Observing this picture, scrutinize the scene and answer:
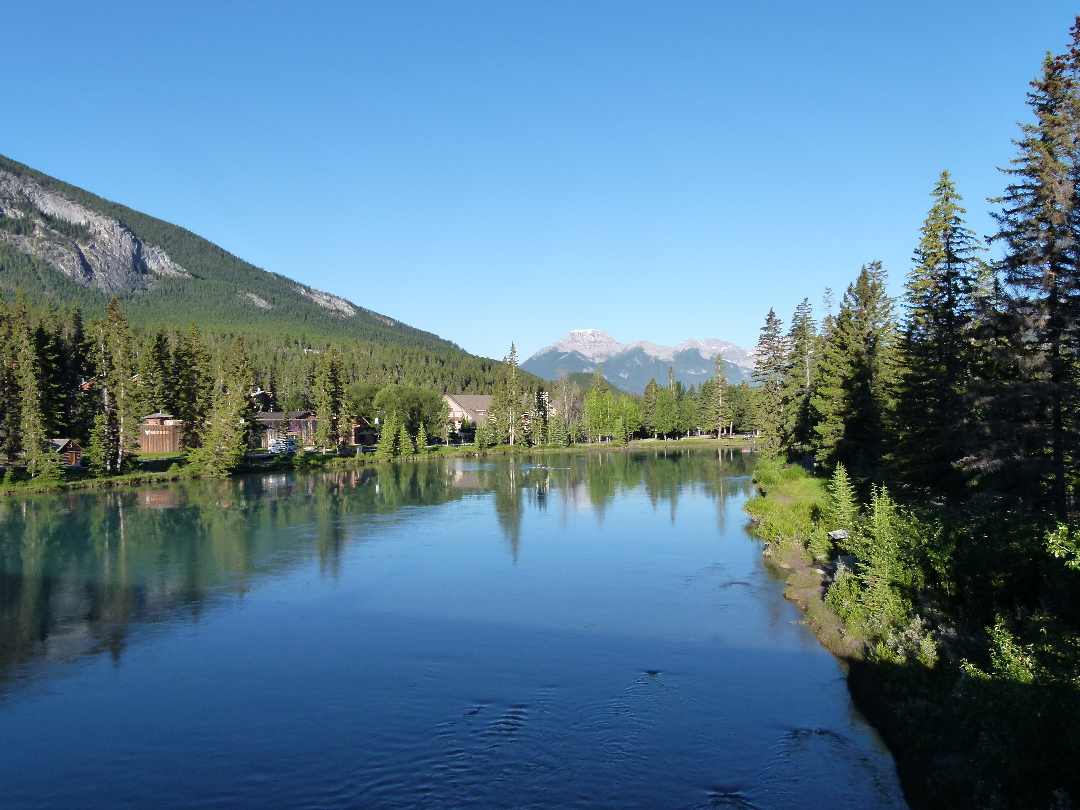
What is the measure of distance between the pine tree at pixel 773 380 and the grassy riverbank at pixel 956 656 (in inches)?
1858

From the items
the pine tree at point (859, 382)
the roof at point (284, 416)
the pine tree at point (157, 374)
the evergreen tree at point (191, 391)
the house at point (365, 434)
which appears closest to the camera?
the pine tree at point (859, 382)

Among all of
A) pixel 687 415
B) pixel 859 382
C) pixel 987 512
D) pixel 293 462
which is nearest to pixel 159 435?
Answer: pixel 293 462

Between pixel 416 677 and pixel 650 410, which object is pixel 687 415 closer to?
pixel 650 410

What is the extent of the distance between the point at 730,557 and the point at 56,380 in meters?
80.3

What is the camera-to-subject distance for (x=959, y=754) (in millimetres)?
13328

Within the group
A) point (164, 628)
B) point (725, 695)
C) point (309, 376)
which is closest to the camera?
point (725, 695)

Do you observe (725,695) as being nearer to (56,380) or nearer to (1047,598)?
(1047,598)

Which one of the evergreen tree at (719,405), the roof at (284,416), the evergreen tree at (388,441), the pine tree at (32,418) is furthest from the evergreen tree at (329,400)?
the evergreen tree at (719,405)

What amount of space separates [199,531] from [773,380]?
56.6 meters

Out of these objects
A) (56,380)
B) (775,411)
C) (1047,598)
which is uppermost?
(56,380)

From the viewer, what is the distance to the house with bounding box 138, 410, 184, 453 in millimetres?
89562

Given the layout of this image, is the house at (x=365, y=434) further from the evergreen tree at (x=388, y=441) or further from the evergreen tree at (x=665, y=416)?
the evergreen tree at (x=665, y=416)

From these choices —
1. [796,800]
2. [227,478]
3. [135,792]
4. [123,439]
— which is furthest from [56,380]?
[796,800]

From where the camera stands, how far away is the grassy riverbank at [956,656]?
1107 centimetres
